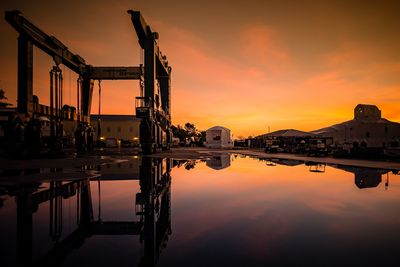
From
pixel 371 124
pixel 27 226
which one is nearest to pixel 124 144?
pixel 371 124

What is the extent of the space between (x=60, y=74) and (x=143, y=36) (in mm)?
7405

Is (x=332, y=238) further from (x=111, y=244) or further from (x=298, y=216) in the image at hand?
(x=111, y=244)

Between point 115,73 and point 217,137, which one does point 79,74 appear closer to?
point 115,73

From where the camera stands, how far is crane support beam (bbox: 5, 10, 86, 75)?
46.9 feet

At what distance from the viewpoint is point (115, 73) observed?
2666cm

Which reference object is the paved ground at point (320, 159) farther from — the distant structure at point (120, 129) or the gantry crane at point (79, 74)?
the distant structure at point (120, 129)

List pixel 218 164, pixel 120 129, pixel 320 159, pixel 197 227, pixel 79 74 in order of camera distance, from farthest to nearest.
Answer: pixel 120 129
pixel 79 74
pixel 320 159
pixel 218 164
pixel 197 227

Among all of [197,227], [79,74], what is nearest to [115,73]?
[79,74]

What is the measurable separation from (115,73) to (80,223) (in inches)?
1019

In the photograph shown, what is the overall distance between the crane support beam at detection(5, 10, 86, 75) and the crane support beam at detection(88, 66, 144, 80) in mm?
2130

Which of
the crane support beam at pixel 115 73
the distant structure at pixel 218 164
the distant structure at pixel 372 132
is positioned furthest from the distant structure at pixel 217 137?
the distant structure at pixel 218 164

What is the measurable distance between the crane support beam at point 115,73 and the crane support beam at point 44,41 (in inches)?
83.8

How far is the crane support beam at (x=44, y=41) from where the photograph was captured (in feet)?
46.9

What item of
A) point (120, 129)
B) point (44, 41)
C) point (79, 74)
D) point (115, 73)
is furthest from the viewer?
point (120, 129)
